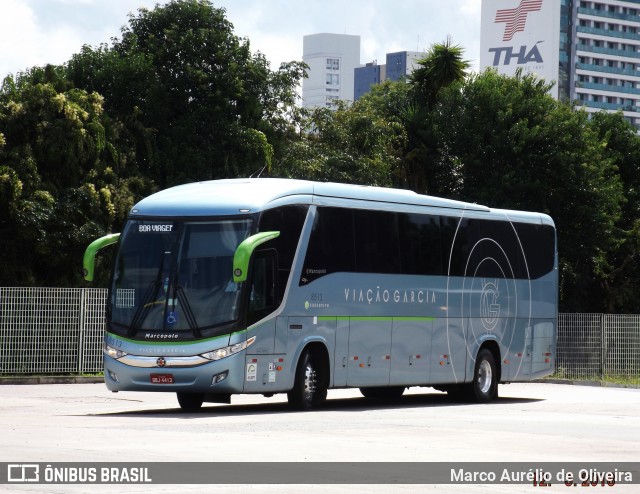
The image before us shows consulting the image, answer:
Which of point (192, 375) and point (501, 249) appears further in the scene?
point (501, 249)

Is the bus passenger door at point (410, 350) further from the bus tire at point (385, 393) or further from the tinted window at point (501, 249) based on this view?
the bus tire at point (385, 393)

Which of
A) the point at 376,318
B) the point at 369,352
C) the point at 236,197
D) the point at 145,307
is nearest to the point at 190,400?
the point at 145,307

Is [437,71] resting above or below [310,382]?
above

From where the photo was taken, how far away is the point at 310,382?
21.5 m

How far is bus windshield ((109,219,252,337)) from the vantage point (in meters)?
19.8

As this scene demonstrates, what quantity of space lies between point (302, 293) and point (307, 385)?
1502 millimetres

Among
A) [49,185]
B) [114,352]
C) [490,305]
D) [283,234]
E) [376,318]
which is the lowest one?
[114,352]

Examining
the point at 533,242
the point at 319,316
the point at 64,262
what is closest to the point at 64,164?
the point at 64,262

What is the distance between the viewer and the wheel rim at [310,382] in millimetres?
21328

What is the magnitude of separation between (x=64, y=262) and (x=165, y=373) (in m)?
21.6

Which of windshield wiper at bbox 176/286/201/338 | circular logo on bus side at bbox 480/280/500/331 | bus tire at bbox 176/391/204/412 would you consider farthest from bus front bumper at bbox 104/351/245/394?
circular logo on bus side at bbox 480/280/500/331

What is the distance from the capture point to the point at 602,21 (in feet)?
552

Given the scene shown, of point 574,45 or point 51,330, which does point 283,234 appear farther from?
point 574,45

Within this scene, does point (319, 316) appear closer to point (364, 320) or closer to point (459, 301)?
point (364, 320)
